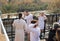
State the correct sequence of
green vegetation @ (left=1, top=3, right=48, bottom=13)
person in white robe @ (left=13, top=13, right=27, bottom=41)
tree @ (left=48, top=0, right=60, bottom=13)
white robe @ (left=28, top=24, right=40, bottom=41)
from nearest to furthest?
white robe @ (left=28, top=24, right=40, bottom=41), person in white robe @ (left=13, top=13, right=27, bottom=41), green vegetation @ (left=1, top=3, right=48, bottom=13), tree @ (left=48, top=0, right=60, bottom=13)

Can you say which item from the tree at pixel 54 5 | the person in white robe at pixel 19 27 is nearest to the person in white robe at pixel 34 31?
the person in white robe at pixel 19 27

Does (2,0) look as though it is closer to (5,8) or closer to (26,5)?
(5,8)

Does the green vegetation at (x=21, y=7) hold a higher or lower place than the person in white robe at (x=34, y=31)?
lower

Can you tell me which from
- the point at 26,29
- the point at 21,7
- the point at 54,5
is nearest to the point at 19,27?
the point at 26,29

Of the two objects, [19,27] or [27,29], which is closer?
[27,29]

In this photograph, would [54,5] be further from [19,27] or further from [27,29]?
[27,29]

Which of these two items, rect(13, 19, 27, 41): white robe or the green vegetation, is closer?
rect(13, 19, 27, 41): white robe

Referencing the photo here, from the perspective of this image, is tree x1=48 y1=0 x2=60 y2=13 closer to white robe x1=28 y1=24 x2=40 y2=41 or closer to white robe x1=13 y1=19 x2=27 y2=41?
white robe x1=13 y1=19 x2=27 y2=41

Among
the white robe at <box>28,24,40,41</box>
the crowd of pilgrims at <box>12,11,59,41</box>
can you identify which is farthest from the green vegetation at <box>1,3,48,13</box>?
the white robe at <box>28,24,40,41</box>

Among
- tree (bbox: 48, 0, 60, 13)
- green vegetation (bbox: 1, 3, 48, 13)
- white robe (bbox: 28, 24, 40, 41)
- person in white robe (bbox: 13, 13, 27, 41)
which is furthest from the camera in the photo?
tree (bbox: 48, 0, 60, 13)

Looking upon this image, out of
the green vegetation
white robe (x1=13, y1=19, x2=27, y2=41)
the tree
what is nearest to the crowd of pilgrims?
white robe (x1=13, y1=19, x2=27, y2=41)

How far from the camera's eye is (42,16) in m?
8.80

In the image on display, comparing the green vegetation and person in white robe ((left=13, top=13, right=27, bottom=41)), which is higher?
person in white robe ((left=13, top=13, right=27, bottom=41))

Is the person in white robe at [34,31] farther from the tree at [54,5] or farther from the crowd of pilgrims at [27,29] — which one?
the tree at [54,5]
